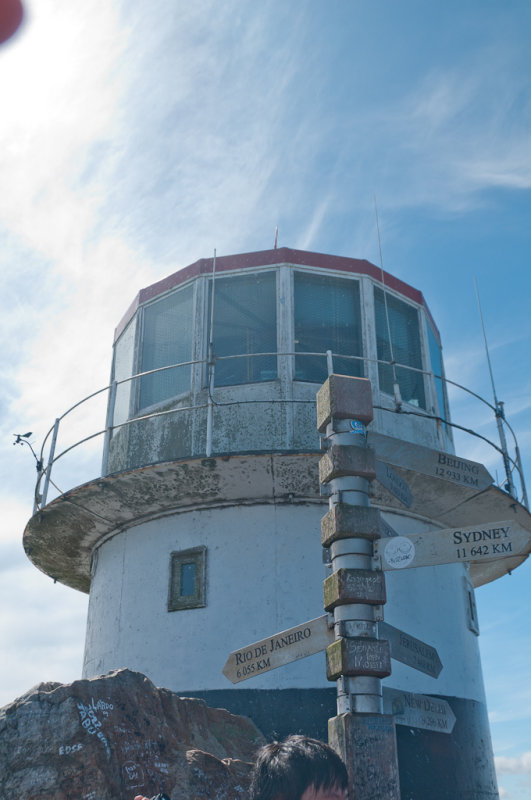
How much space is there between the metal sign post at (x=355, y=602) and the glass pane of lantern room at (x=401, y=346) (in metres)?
6.02

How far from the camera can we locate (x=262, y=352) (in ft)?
36.3

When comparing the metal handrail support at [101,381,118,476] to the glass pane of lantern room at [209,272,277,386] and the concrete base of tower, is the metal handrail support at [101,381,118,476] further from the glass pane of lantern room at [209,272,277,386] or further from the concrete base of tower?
the concrete base of tower

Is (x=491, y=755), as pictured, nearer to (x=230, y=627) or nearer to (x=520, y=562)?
(x=520, y=562)

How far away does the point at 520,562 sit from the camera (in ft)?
40.3

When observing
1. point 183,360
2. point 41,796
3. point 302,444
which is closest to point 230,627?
point 302,444

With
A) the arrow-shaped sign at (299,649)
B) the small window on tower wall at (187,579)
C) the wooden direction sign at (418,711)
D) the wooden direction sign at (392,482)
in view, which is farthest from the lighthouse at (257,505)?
the arrow-shaped sign at (299,649)

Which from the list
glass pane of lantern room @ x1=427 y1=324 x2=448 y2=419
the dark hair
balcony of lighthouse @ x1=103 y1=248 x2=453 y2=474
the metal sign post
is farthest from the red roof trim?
the dark hair

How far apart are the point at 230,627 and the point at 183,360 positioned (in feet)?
12.8

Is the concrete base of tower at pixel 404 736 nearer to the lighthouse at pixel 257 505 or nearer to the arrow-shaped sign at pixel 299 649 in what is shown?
the lighthouse at pixel 257 505

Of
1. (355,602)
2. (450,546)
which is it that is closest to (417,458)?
(450,546)

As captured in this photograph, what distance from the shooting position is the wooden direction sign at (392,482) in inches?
209

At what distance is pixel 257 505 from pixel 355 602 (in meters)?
5.28

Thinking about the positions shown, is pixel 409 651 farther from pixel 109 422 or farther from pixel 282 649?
pixel 109 422

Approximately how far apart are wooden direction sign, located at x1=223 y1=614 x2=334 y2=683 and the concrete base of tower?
354 cm
